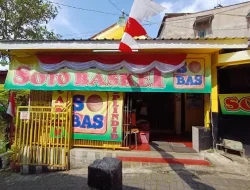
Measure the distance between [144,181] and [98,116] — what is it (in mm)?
2760

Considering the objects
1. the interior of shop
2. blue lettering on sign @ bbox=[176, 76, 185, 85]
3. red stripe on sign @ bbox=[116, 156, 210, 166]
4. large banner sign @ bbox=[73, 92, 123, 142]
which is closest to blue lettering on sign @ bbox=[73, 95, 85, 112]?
large banner sign @ bbox=[73, 92, 123, 142]

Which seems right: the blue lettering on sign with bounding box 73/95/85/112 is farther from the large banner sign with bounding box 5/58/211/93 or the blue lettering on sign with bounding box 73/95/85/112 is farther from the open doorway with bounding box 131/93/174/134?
the open doorway with bounding box 131/93/174/134

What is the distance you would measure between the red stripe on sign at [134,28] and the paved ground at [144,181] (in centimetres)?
388

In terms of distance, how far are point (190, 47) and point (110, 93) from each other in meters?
3.02

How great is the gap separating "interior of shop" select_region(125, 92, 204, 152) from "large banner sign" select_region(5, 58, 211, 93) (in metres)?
0.86

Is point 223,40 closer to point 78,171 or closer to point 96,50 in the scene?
point 96,50

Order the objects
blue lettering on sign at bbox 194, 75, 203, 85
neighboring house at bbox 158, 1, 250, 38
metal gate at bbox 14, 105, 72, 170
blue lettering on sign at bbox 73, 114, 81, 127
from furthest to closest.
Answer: neighboring house at bbox 158, 1, 250, 38
blue lettering on sign at bbox 73, 114, 81, 127
blue lettering on sign at bbox 194, 75, 203, 85
metal gate at bbox 14, 105, 72, 170

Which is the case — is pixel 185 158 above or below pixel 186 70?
below

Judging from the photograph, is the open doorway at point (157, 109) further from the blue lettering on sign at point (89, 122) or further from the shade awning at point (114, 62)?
the shade awning at point (114, 62)

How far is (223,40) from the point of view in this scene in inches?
257

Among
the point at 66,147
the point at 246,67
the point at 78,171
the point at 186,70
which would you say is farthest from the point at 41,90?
the point at 246,67

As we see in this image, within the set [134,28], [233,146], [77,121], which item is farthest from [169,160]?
[134,28]

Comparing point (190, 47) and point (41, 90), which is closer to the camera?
point (190, 47)

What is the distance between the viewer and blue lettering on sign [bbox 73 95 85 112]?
7598mm
